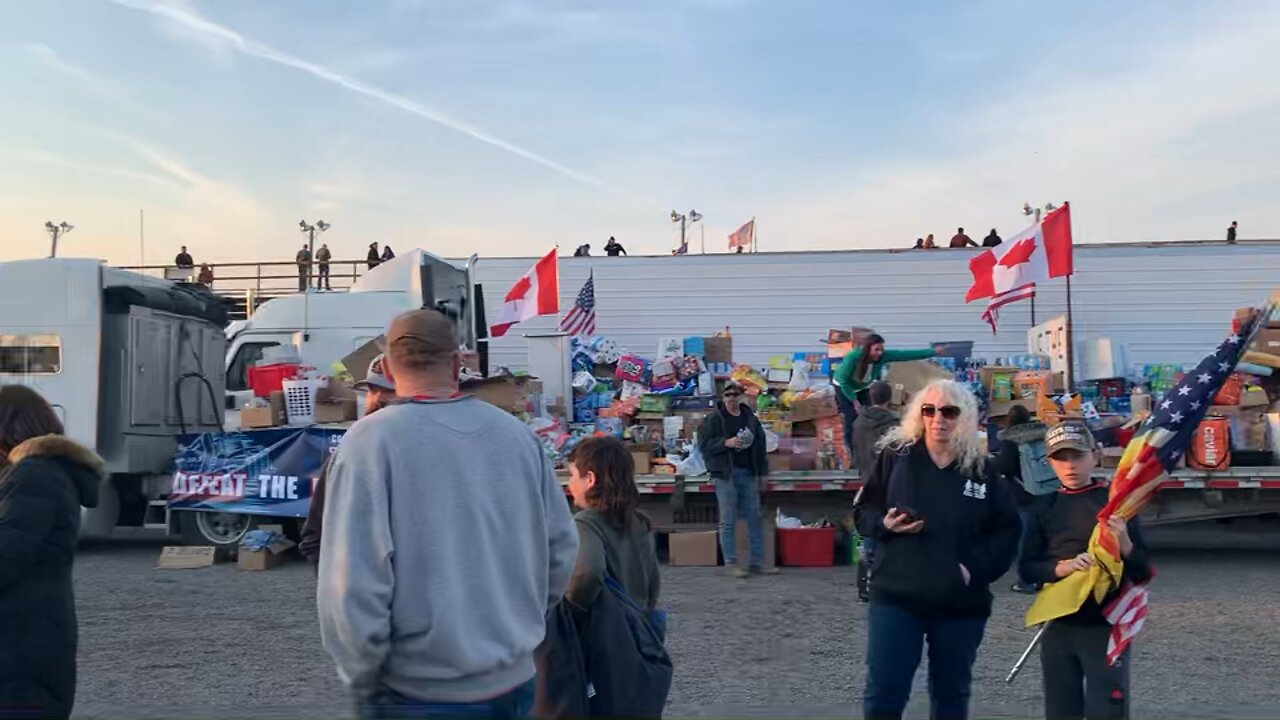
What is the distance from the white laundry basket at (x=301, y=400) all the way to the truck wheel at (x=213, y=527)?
1.23m

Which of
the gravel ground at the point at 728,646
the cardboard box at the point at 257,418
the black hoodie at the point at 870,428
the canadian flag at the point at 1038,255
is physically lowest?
the gravel ground at the point at 728,646

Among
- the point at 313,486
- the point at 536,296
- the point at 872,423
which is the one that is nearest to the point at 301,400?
the point at 313,486

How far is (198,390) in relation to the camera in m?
14.1

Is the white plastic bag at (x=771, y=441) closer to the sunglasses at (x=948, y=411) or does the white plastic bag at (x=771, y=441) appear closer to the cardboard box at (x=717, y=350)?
the cardboard box at (x=717, y=350)

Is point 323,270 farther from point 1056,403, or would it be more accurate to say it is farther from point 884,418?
point 884,418

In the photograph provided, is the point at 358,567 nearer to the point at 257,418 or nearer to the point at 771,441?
the point at 771,441

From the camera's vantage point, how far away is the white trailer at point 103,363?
12.7 metres

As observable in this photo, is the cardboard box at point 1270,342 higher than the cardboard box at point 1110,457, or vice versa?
the cardboard box at point 1270,342

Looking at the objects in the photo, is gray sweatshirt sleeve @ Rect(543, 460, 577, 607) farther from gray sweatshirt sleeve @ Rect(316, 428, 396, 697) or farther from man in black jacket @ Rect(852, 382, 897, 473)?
man in black jacket @ Rect(852, 382, 897, 473)

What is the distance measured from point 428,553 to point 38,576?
188 cm

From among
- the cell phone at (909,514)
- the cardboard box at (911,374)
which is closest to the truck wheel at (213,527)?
the cardboard box at (911,374)

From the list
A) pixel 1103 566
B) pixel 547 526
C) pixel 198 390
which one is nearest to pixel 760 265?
pixel 198 390

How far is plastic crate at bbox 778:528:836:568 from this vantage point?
11.9 m

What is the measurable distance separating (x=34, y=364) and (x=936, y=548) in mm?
11569
